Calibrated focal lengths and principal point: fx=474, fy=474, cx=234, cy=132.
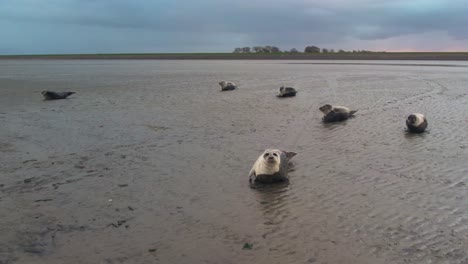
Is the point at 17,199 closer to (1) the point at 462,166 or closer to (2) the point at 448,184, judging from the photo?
(2) the point at 448,184

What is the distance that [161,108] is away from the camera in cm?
1734

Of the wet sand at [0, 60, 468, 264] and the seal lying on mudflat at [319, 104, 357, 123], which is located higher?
the seal lying on mudflat at [319, 104, 357, 123]

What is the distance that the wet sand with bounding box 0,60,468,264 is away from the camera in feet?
17.6

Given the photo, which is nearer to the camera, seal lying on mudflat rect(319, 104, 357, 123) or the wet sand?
the wet sand

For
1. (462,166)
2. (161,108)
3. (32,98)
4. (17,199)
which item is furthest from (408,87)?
(17,199)

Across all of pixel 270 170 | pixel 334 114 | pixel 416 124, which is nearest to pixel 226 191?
pixel 270 170

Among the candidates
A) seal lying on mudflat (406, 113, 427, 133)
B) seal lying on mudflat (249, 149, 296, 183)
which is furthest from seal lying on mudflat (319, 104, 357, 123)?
seal lying on mudflat (249, 149, 296, 183)

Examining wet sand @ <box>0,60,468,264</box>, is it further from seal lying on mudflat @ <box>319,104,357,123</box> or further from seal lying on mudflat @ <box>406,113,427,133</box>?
seal lying on mudflat @ <box>319,104,357,123</box>

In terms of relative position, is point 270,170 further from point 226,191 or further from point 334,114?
point 334,114

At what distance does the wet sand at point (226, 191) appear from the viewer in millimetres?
5367

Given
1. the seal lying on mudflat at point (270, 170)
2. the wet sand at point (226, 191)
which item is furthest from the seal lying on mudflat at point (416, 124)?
the seal lying on mudflat at point (270, 170)

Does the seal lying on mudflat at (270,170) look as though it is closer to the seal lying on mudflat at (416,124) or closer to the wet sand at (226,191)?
the wet sand at (226,191)

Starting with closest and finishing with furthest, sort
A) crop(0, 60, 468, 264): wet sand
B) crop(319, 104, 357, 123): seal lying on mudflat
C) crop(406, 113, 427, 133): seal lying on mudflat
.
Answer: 1. crop(0, 60, 468, 264): wet sand
2. crop(406, 113, 427, 133): seal lying on mudflat
3. crop(319, 104, 357, 123): seal lying on mudflat

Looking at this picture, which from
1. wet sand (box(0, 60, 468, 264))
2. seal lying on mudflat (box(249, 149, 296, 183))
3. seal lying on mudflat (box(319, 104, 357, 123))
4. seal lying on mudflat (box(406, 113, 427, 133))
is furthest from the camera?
seal lying on mudflat (box(319, 104, 357, 123))
